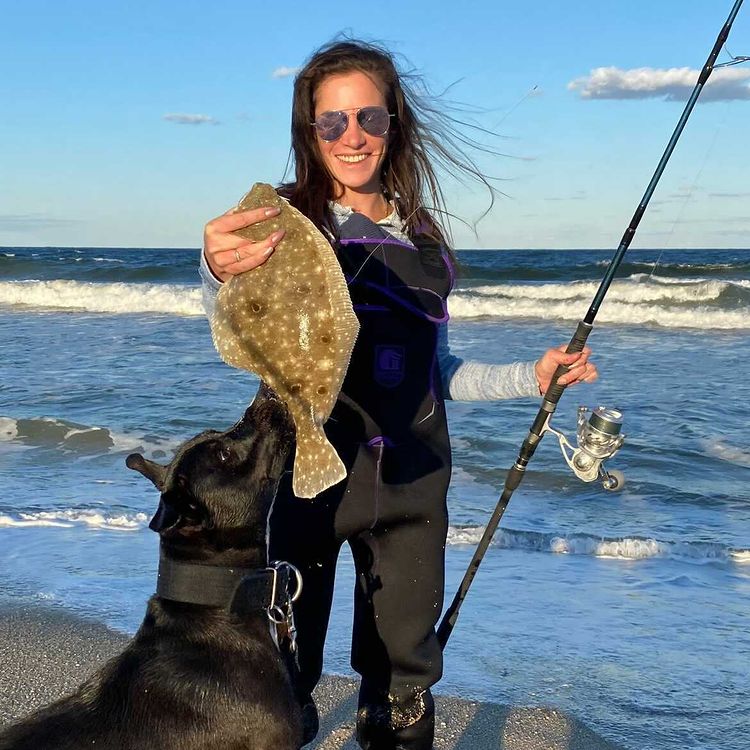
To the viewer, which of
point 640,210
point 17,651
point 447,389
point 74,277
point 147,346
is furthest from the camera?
point 74,277

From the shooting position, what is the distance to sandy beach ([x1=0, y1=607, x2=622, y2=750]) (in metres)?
4.06

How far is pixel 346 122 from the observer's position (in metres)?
3.25

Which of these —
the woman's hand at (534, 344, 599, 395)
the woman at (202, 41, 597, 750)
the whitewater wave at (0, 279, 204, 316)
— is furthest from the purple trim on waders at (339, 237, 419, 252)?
the whitewater wave at (0, 279, 204, 316)

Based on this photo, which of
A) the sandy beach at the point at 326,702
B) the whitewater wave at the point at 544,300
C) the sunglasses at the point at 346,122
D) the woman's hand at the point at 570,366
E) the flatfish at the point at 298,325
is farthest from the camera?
the whitewater wave at the point at 544,300

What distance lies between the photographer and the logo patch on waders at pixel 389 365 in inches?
123

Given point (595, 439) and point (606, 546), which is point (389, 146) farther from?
point (606, 546)

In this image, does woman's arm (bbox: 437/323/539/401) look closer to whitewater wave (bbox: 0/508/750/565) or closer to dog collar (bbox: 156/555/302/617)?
dog collar (bbox: 156/555/302/617)

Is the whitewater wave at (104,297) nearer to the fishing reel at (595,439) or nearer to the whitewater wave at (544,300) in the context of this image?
the whitewater wave at (544,300)

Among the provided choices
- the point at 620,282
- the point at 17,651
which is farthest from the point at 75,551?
the point at 620,282

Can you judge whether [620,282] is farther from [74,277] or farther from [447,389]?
[447,389]

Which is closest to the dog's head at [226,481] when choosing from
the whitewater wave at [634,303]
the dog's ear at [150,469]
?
the dog's ear at [150,469]

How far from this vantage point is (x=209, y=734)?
2.68 metres

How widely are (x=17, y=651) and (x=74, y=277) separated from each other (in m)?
27.9

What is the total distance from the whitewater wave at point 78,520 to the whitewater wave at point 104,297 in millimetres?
15376
